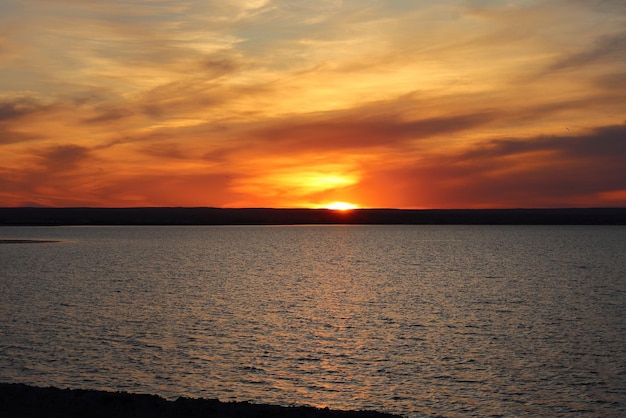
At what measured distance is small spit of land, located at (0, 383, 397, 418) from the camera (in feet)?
75.5

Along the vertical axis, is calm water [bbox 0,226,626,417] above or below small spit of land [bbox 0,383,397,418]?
below

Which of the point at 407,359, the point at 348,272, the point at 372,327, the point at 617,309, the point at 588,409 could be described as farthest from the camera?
the point at 348,272

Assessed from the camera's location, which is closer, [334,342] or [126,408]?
[126,408]

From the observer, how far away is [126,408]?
23703 mm

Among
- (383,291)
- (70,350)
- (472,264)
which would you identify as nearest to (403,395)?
(70,350)

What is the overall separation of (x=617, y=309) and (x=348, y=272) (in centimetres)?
5025

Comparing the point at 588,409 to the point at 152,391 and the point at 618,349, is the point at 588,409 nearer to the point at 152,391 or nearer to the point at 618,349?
the point at 618,349

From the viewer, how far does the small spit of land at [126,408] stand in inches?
906

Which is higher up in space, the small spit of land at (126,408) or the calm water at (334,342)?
the small spit of land at (126,408)

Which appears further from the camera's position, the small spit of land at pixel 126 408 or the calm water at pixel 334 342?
the calm water at pixel 334 342

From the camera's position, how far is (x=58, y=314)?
5103cm

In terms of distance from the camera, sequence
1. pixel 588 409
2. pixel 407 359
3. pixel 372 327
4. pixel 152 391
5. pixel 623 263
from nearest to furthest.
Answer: pixel 588 409 → pixel 152 391 → pixel 407 359 → pixel 372 327 → pixel 623 263

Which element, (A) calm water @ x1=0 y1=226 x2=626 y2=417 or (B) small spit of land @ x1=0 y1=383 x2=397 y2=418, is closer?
(B) small spit of land @ x1=0 y1=383 x2=397 y2=418

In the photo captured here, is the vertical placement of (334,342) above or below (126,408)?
below
